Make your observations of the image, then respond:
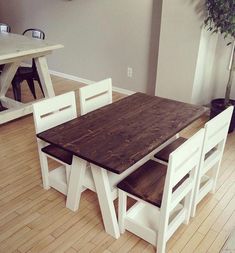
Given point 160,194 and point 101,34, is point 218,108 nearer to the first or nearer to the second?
point 160,194

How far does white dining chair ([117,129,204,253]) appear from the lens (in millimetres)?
1619

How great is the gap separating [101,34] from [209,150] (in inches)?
116

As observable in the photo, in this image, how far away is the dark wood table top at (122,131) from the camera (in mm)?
1683

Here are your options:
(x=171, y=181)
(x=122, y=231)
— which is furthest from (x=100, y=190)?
(x=171, y=181)

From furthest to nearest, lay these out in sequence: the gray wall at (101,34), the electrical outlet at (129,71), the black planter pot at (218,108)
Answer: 1. the electrical outlet at (129,71)
2. the gray wall at (101,34)
3. the black planter pot at (218,108)

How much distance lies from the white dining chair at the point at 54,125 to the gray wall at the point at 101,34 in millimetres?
2047

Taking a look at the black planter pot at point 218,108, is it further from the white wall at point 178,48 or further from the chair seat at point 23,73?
the chair seat at point 23,73

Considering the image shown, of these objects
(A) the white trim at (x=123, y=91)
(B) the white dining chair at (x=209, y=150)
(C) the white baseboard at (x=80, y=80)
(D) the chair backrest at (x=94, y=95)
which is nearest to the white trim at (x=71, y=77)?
(C) the white baseboard at (x=80, y=80)

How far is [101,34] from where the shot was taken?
4.41 m

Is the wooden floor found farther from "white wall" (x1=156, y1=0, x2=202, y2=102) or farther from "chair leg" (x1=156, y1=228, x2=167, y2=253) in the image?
"white wall" (x1=156, y1=0, x2=202, y2=102)

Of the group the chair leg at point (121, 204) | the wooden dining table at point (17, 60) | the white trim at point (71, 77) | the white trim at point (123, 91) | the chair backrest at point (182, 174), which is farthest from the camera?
the white trim at point (71, 77)

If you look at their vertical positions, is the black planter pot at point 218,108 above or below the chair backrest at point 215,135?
below

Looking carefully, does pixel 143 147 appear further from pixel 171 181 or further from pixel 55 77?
pixel 55 77

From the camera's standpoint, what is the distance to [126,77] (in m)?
4.38
